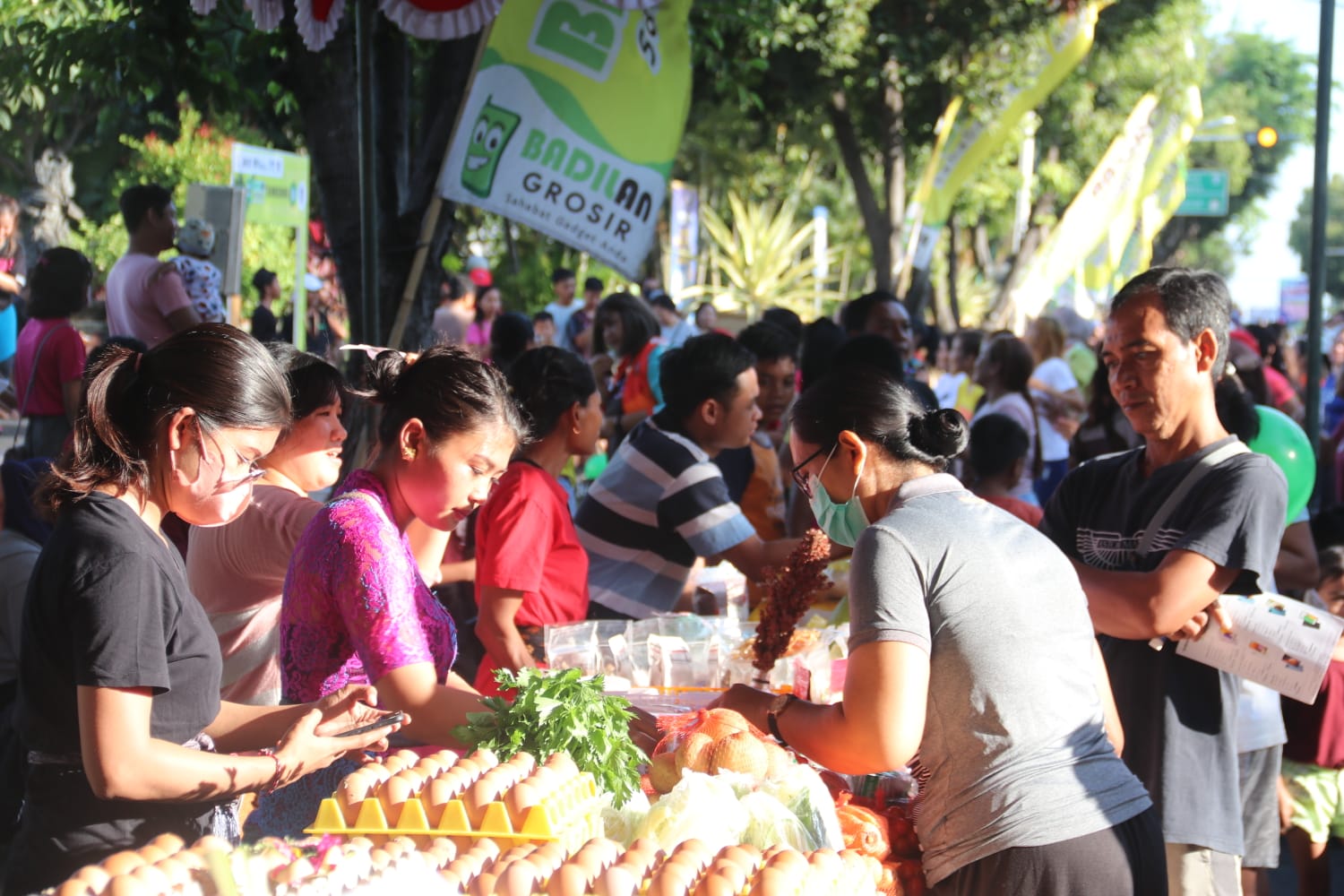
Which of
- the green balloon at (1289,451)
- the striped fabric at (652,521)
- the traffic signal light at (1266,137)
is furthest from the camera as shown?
the traffic signal light at (1266,137)

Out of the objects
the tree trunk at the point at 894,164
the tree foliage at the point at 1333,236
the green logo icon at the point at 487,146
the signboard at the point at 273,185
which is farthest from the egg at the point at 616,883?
the tree foliage at the point at 1333,236

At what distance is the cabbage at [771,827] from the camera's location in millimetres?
2615

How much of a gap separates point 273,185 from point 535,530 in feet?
28.8

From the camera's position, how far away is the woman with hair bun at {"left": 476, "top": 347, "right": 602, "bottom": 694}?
12.3ft

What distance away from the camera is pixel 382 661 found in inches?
106

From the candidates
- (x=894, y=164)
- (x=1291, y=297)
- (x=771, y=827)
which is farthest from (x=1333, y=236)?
(x=771, y=827)

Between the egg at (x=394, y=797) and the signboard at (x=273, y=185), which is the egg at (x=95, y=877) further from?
the signboard at (x=273, y=185)

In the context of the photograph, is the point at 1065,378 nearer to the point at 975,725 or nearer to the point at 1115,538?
the point at 1115,538

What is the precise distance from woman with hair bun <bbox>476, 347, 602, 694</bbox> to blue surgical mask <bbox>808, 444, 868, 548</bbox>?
0.96 m

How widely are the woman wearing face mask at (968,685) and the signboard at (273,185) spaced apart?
9.54m

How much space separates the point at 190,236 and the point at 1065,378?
21.0ft

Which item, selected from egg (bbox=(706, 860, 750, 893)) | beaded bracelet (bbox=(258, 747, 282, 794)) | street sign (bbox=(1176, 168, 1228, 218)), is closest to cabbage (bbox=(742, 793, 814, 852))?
egg (bbox=(706, 860, 750, 893))

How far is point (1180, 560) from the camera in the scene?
3.03m

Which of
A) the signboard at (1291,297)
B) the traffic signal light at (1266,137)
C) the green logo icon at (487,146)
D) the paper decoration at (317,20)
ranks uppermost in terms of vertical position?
the traffic signal light at (1266,137)
